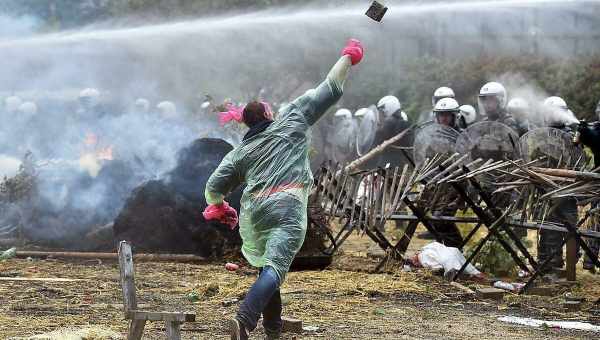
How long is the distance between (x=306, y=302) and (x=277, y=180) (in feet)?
6.27

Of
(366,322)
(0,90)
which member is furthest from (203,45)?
(366,322)

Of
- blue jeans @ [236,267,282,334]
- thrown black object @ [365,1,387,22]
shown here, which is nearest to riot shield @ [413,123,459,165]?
thrown black object @ [365,1,387,22]

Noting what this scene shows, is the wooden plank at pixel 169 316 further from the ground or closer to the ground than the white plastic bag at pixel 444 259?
closer to the ground

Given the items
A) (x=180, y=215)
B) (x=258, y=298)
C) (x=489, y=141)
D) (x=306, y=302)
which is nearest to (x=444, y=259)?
(x=489, y=141)

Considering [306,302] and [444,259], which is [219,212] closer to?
[306,302]

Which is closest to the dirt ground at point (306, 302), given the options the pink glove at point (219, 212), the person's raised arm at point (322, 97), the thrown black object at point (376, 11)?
the pink glove at point (219, 212)

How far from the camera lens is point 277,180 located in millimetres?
7184

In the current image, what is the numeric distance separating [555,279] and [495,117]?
356cm

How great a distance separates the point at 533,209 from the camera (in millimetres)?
9617

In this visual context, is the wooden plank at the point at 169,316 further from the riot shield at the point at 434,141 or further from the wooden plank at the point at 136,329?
the riot shield at the point at 434,141

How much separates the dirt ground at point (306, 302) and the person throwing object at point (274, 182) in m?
0.64

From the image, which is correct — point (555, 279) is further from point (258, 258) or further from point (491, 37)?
point (491, 37)

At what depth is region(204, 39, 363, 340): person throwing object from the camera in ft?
23.3

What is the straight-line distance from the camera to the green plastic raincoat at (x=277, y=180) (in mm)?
7105
